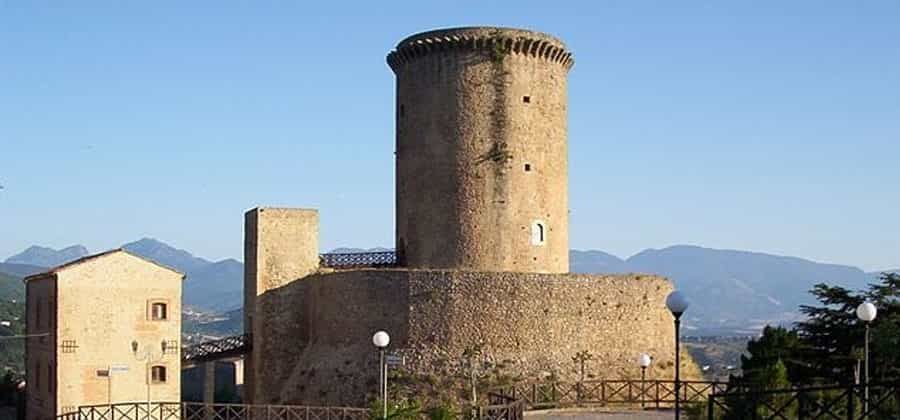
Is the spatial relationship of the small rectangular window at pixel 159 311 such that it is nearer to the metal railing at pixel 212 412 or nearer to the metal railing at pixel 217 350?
the metal railing at pixel 217 350

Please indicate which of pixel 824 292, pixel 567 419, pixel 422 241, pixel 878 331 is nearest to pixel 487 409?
pixel 567 419

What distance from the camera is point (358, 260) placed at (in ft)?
142

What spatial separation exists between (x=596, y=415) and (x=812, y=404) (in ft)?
36.0

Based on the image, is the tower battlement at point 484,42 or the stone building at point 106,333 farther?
the tower battlement at point 484,42

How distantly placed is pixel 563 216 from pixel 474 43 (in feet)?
22.8

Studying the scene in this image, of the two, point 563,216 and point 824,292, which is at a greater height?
point 563,216

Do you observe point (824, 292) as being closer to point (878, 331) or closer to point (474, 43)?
point (878, 331)

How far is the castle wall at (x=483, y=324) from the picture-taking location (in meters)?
35.1

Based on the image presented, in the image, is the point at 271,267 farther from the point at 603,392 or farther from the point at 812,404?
the point at 812,404

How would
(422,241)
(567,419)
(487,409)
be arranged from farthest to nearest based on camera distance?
(422,241)
(567,419)
(487,409)

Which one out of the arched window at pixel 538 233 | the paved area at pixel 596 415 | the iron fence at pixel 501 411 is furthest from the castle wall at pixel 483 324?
the iron fence at pixel 501 411

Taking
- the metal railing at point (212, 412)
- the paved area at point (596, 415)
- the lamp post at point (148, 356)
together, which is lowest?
the metal railing at point (212, 412)

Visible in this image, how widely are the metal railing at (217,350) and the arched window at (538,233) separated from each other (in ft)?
33.9

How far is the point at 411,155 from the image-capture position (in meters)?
40.0
